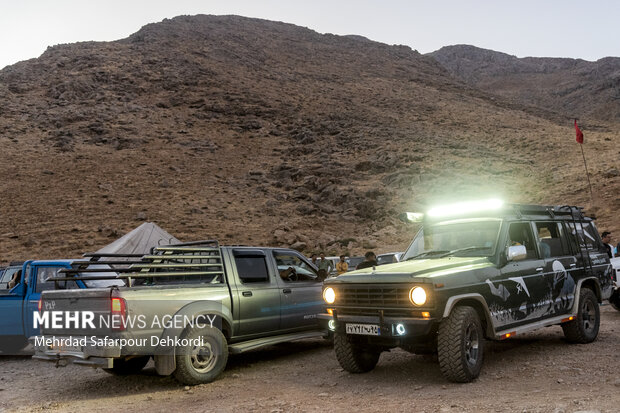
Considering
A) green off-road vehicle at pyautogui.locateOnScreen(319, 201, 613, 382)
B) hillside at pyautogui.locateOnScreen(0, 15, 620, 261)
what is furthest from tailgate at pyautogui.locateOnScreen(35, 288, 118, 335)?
hillside at pyautogui.locateOnScreen(0, 15, 620, 261)

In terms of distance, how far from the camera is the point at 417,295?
21.2 feet

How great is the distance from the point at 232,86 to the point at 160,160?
51.7ft

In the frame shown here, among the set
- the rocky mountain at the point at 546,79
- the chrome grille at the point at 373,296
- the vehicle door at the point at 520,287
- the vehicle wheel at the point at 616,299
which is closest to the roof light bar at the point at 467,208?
the vehicle door at the point at 520,287

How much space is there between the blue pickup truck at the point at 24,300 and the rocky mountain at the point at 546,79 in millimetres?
66407

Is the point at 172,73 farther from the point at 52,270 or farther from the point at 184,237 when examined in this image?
the point at 52,270

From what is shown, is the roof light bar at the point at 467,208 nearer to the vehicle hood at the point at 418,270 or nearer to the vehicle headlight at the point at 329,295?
the vehicle hood at the point at 418,270

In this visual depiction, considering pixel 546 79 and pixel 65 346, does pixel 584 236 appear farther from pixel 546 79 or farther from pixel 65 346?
pixel 546 79

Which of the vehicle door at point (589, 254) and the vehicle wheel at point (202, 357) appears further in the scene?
the vehicle door at point (589, 254)

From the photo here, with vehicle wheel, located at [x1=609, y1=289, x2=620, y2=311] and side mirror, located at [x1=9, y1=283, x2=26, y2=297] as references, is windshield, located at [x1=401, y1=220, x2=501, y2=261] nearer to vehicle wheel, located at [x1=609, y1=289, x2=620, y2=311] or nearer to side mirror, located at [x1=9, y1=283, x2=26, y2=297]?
vehicle wheel, located at [x1=609, y1=289, x2=620, y2=311]

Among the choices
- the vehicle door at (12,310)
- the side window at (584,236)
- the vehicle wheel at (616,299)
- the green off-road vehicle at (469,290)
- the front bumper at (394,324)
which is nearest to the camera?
the front bumper at (394,324)

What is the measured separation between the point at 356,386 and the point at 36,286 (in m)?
5.73

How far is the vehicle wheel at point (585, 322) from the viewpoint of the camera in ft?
28.1

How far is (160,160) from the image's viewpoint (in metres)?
41.2

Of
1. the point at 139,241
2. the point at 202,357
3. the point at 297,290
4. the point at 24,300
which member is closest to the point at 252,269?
the point at 297,290
